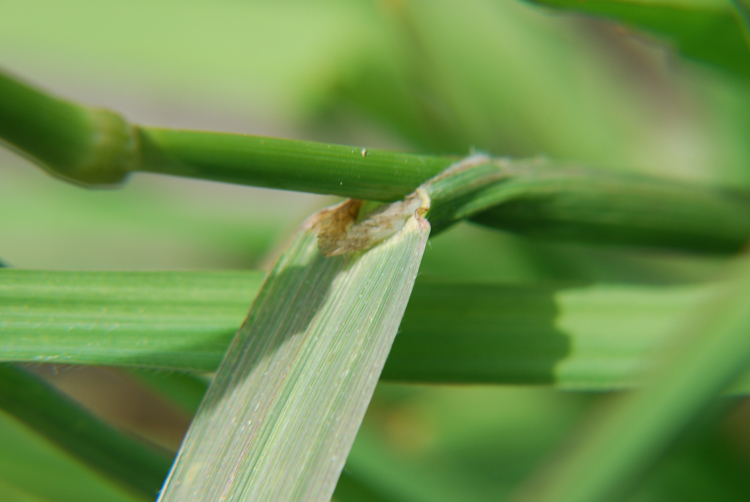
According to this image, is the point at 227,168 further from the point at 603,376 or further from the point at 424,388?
the point at 424,388

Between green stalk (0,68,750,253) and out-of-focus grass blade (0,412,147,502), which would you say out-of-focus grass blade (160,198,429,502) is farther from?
out-of-focus grass blade (0,412,147,502)

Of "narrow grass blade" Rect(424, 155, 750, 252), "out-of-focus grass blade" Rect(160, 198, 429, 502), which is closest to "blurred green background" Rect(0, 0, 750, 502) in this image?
"narrow grass blade" Rect(424, 155, 750, 252)

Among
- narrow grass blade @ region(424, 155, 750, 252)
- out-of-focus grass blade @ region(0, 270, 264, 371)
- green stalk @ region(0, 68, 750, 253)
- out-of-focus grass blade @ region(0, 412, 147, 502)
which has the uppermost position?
narrow grass blade @ region(424, 155, 750, 252)

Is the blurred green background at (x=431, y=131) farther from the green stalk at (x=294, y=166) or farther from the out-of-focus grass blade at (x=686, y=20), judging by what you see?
the green stalk at (x=294, y=166)

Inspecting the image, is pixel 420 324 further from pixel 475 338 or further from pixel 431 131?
pixel 431 131

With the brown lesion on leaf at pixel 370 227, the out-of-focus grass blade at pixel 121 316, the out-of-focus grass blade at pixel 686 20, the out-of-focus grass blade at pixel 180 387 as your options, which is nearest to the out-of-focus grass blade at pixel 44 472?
the out-of-focus grass blade at pixel 180 387

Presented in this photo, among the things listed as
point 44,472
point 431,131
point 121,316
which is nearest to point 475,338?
point 121,316
